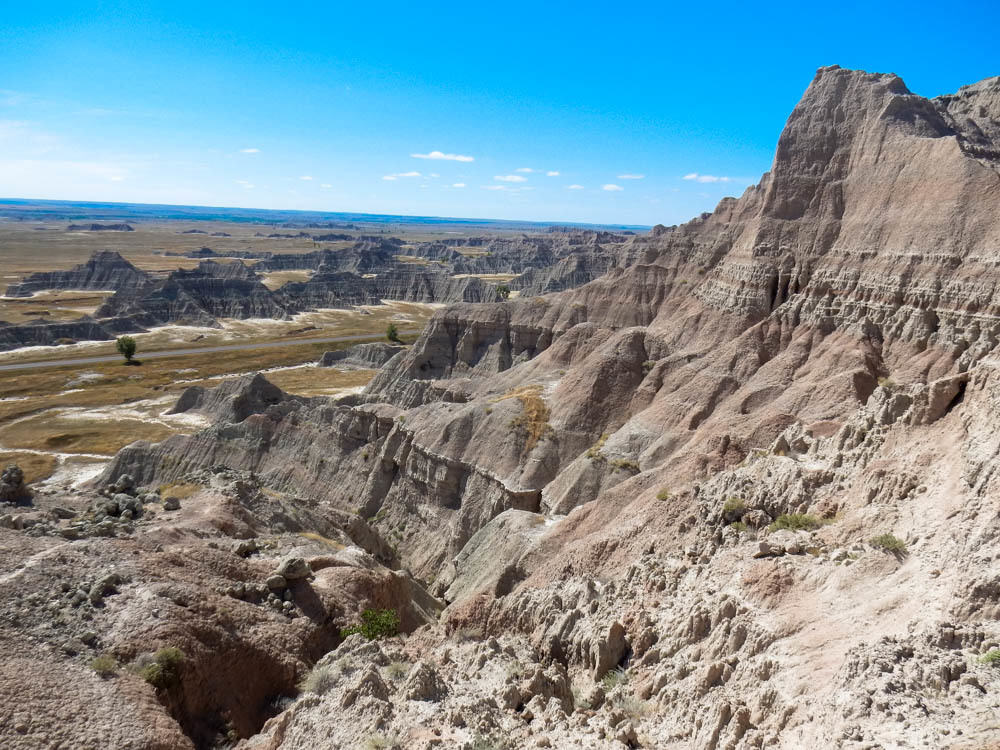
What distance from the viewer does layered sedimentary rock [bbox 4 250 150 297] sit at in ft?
567

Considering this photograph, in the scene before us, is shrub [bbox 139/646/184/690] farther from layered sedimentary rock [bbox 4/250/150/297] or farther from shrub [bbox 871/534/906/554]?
layered sedimentary rock [bbox 4/250/150/297]

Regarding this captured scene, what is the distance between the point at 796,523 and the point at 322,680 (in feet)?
44.9

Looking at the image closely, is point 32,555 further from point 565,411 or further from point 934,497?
point 565,411

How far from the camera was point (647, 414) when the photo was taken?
42531 mm

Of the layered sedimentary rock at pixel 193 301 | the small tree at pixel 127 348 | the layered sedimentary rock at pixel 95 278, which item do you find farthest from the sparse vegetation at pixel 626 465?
the layered sedimentary rock at pixel 95 278

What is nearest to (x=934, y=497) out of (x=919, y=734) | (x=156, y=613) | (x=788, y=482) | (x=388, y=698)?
(x=788, y=482)

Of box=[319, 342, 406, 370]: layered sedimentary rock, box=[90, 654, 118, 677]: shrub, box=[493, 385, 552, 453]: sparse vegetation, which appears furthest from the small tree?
box=[90, 654, 118, 677]: shrub

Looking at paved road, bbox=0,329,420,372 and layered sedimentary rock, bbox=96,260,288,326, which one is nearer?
paved road, bbox=0,329,420,372

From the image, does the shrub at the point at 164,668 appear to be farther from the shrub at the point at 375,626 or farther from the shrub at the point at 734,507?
the shrub at the point at 734,507

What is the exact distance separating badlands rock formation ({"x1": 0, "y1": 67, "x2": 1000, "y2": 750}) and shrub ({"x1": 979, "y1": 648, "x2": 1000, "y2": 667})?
4cm

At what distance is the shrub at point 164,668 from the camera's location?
1714cm

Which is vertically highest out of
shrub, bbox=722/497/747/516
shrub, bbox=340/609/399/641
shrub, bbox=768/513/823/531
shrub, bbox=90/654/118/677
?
shrub, bbox=768/513/823/531

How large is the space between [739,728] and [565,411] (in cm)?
3509

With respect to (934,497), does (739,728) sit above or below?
below
